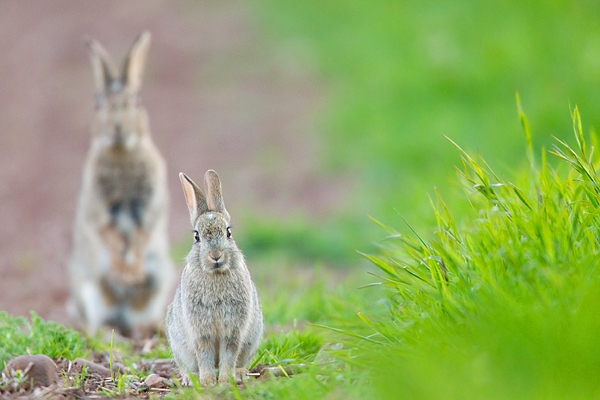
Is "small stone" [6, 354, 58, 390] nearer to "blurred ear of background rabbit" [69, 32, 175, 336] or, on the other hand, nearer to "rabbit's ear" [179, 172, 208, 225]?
"rabbit's ear" [179, 172, 208, 225]

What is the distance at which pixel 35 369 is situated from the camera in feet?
13.1

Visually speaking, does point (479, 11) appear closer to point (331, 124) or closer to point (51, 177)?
point (331, 124)

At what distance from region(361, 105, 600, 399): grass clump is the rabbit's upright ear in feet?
10.5

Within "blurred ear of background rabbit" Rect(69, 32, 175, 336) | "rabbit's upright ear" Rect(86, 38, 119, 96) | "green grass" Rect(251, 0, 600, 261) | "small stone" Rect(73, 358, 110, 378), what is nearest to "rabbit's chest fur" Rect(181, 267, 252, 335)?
"small stone" Rect(73, 358, 110, 378)

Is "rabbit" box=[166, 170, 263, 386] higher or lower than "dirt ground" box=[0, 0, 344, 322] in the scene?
lower

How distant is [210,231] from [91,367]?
967mm

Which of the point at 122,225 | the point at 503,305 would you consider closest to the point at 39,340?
the point at 503,305

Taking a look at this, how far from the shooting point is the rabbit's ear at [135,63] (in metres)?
6.66

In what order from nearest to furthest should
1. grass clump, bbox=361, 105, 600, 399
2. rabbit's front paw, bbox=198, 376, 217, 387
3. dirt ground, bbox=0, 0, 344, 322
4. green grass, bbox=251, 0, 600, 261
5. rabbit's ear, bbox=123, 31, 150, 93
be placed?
grass clump, bbox=361, 105, 600, 399
rabbit's front paw, bbox=198, 376, 217, 387
rabbit's ear, bbox=123, 31, 150, 93
green grass, bbox=251, 0, 600, 261
dirt ground, bbox=0, 0, 344, 322

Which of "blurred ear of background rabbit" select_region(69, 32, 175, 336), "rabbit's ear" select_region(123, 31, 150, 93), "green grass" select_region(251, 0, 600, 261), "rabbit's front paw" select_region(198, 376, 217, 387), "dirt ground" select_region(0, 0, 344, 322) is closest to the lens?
"rabbit's front paw" select_region(198, 376, 217, 387)

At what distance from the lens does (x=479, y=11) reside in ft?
37.2

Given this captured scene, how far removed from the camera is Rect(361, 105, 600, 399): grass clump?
3098 mm

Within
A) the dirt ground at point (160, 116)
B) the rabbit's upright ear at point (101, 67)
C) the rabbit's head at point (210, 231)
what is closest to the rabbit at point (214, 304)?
the rabbit's head at point (210, 231)

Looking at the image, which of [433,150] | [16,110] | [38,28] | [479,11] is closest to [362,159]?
[433,150]
